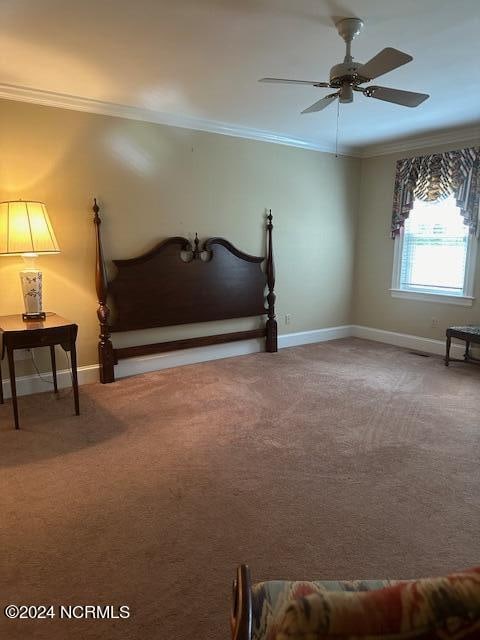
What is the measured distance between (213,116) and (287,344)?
2.74 meters

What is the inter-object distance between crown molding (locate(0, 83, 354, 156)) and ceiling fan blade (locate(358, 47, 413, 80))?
233cm

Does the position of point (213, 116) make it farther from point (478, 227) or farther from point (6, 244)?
point (478, 227)

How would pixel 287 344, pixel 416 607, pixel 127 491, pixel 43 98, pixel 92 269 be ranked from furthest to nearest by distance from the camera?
pixel 287 344 → pixel 92 269 → pixel 43 98 → pixel 127 491 → pixel 416 607

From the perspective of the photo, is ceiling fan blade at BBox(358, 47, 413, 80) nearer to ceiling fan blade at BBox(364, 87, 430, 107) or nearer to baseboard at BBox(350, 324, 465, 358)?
ceiling fan blade at BBox(364, 87, 430, 107)

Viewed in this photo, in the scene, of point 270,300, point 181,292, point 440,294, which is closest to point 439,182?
point 440,294

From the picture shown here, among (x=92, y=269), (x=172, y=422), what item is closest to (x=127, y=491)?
(x=172, y=422)

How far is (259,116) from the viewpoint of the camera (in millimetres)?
4207

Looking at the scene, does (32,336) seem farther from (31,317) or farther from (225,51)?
(225,51)

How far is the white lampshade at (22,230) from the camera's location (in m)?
3.13

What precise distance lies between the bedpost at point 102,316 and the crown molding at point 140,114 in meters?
0.79

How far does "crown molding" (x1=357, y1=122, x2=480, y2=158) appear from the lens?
4652 mm

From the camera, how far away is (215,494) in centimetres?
235

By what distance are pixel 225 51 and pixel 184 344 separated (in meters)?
2.72

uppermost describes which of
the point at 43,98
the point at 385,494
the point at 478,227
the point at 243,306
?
the point at 43,98
